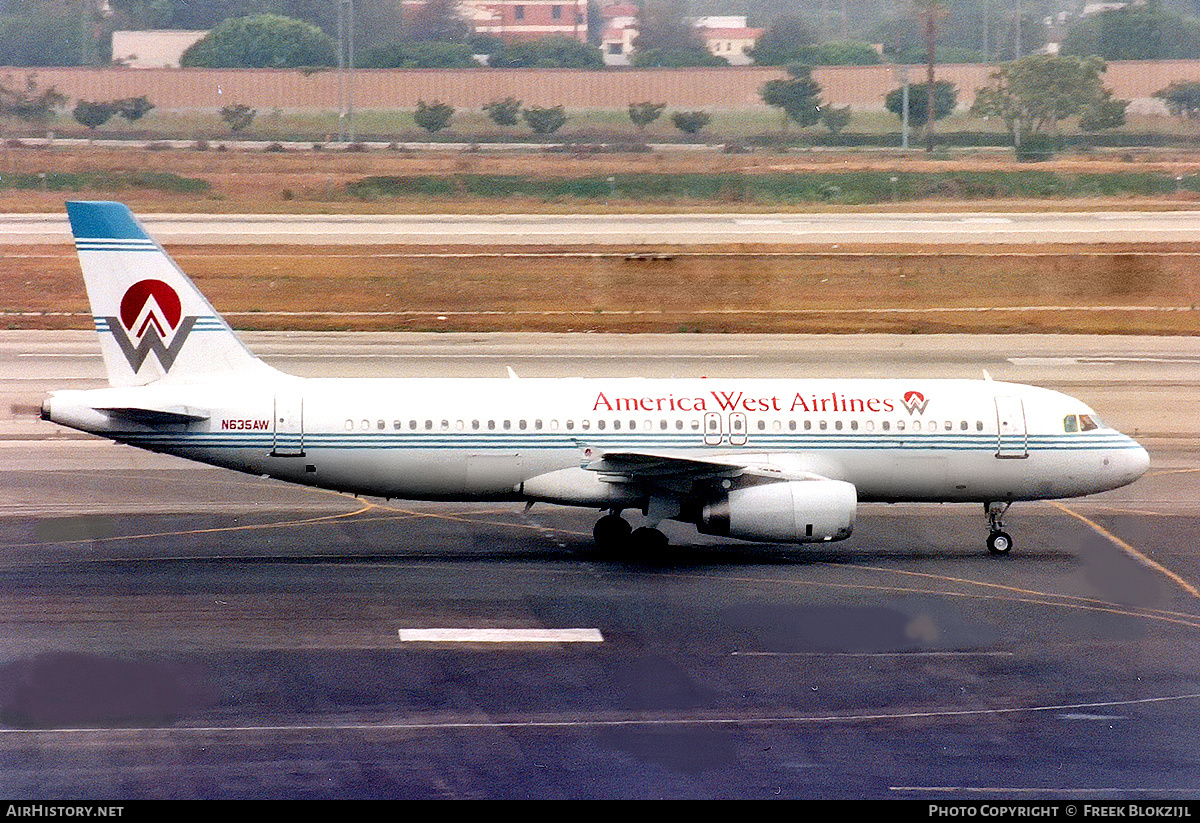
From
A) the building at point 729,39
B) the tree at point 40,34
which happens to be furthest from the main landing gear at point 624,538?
the tree at point 40,34

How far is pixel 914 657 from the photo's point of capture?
2292cm

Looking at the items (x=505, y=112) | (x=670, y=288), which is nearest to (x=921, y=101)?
(x=505, y=112)

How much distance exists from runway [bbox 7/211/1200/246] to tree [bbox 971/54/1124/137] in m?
16.7

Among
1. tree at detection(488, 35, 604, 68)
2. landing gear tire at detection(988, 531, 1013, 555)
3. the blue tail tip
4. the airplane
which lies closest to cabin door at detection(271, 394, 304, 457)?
the airplane

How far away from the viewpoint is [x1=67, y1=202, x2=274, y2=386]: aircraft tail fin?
29.0m

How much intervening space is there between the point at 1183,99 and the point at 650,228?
136ft

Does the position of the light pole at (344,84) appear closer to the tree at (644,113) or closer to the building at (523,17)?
the building at (523,17)

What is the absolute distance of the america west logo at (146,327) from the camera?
2897 centimetres

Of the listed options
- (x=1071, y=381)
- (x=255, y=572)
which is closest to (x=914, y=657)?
(x=255, y=572)

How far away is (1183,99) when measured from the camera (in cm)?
9494

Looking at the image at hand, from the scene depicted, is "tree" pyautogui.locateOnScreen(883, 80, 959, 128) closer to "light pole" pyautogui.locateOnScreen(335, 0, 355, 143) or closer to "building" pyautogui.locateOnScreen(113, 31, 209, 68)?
"light pole" pyautogui.locateOnScreen(335, 0, 355, 143)

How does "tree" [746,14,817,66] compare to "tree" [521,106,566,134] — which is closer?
"tree" [521,106,566,134]

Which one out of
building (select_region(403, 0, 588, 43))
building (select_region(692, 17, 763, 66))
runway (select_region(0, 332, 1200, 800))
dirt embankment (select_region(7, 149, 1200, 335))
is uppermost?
building (select_region(403, 0, 588, 43))

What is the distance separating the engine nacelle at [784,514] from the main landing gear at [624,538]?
153 cm
